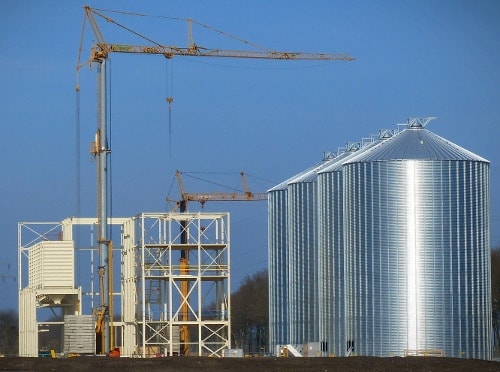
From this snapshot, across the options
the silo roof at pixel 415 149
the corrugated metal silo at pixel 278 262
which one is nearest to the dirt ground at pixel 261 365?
the silo roof at pixel 415 149

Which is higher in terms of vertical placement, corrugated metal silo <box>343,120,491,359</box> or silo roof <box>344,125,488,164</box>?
Answer: silo roof <box>344,125,488,164</box>

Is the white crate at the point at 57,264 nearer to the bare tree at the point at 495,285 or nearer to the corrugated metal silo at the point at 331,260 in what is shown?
the corrugated metal silo at the point at 331,260

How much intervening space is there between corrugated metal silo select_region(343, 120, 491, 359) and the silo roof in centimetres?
13

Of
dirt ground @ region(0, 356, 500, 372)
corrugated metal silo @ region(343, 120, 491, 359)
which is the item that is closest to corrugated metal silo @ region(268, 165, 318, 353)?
corrugated metal silo @ region(343, 120, 491, 359)

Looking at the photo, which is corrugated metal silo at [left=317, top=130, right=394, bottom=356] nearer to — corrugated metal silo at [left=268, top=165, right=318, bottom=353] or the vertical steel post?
corrugated metal silo at [left=268, top=165, right=318, bottom=353]

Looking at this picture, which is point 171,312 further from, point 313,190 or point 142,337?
point 313,190

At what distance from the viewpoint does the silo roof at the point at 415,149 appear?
83.4m

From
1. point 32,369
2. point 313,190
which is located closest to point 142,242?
point 313,190

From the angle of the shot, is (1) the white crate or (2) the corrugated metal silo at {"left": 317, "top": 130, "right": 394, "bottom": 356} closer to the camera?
(2) the corrugated metal silo at {"left": 317, "top": 130, "right": 394, "bottom": 356}

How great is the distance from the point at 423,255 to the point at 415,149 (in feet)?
25.0

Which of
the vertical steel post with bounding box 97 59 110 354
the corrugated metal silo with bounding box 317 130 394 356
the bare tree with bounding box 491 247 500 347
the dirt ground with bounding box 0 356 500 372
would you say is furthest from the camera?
the bare tree with bounding box 491 247 500 347

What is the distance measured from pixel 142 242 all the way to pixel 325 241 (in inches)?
631

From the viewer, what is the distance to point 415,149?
277 ft

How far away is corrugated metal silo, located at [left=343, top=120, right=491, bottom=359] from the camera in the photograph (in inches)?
3191
